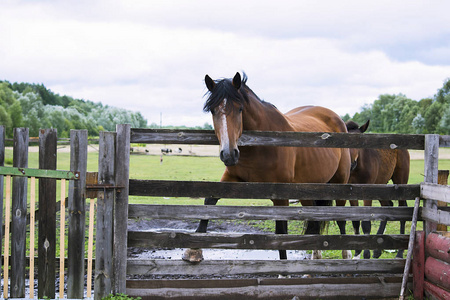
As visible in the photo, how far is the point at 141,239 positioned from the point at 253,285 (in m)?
1.34

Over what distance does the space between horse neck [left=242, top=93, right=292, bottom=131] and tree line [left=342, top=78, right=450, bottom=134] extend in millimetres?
65426

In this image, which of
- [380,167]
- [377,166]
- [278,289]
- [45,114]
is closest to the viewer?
[278,289]

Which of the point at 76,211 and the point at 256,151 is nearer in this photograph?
the point at 76,211

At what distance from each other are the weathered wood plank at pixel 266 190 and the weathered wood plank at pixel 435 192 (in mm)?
84

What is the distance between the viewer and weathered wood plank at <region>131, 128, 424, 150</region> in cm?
462

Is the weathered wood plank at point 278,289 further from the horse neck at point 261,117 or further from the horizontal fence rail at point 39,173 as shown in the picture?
the horse neck at point 261,117

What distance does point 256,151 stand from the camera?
18.1 ft

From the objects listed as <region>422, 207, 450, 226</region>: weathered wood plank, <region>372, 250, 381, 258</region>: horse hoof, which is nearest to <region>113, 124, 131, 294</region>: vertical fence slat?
<region>422, 207, 450, 226</region>: weathered wood plank

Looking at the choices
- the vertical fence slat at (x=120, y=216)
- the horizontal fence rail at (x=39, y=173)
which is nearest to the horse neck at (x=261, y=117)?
the vertical fence slat at (x=120, y=216)

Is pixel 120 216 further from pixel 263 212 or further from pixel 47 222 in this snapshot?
pixel 263 212

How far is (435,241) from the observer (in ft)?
15.5

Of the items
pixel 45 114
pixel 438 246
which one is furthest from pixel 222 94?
pixel 45 114

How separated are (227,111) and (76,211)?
192cm

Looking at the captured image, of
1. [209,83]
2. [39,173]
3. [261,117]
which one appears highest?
[209,83]
